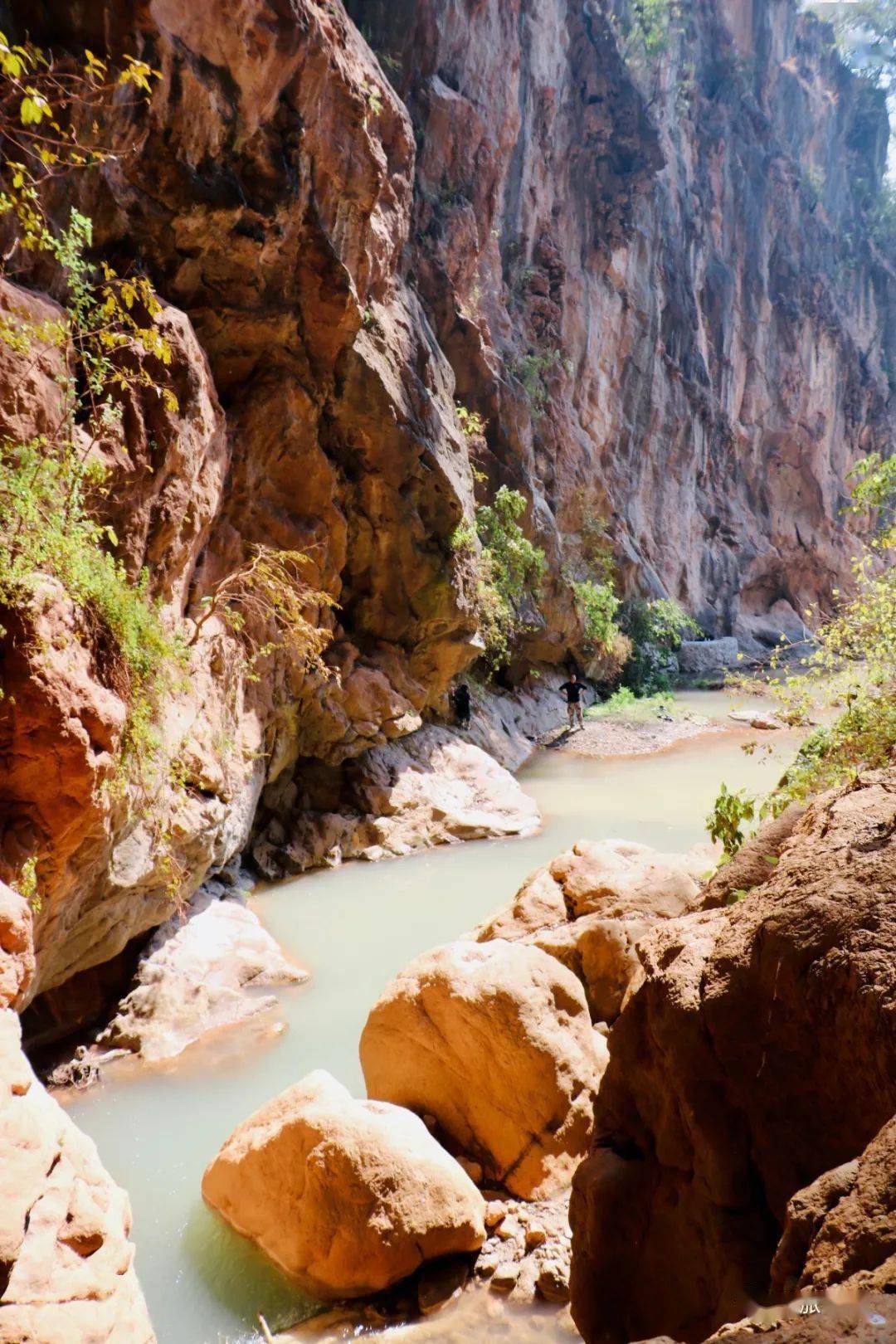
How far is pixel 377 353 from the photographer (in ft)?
36.8

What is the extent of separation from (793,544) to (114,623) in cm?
3678

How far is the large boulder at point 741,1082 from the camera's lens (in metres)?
2.19

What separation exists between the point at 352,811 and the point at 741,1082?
30.7 feet

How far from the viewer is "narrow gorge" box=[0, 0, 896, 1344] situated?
2625mm

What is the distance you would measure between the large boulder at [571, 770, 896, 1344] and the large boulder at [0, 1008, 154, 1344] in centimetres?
180

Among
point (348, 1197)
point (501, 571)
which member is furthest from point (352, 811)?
point (348, 1197)

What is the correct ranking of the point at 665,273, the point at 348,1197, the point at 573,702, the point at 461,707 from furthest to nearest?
the point at 665,273
the point at 573,702
the point at 461,707
the point at 348,1197

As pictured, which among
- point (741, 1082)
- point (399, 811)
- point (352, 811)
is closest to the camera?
point (741, 1082)

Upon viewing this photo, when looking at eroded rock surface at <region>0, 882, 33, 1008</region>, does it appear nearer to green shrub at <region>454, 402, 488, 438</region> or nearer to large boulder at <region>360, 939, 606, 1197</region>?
large boulder at <region>360, 939, 606, 1197</region>

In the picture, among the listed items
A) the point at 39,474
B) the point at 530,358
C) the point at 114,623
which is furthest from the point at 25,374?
the point at 530,358

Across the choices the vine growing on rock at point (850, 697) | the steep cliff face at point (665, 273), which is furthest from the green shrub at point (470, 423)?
the vine growing on rock at point (850, 697)

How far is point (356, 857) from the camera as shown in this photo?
10.9 meters

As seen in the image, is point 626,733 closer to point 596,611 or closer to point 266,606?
point 596,611

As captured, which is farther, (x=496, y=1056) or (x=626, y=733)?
(x=626, y=733)
